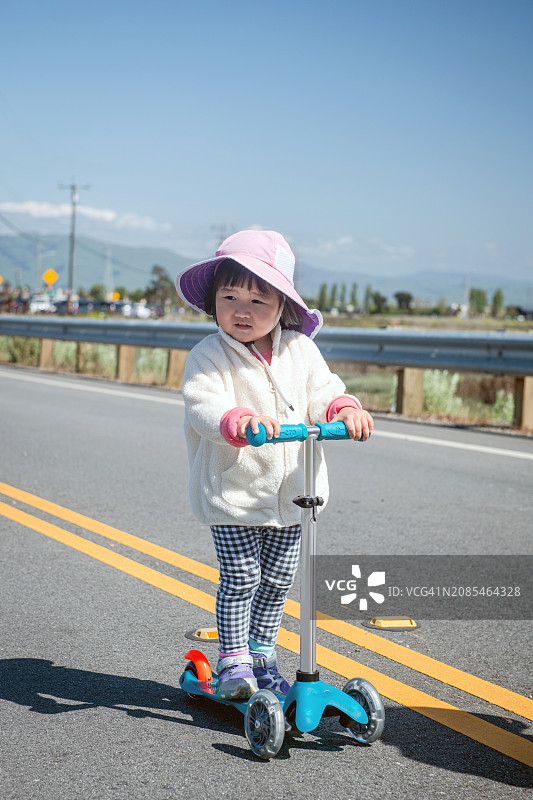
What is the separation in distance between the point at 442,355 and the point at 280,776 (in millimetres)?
7872

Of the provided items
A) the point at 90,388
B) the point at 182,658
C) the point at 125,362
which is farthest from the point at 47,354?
the point at 182,658

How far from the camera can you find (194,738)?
282cm

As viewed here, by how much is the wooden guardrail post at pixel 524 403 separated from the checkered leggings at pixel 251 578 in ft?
22.4

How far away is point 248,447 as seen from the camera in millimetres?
2912

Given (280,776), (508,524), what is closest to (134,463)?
(508,524)

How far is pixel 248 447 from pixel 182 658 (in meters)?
0.95

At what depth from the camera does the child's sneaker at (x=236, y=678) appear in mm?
2889

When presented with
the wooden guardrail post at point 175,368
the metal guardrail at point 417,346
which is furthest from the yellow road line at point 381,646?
the wooden guardrail post at point 175,368

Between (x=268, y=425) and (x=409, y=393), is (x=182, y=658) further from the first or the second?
(x=409, y=393)

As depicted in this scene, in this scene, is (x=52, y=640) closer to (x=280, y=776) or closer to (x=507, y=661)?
(x=280, y=776)

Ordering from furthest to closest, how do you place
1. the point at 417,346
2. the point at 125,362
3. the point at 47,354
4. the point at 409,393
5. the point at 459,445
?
the point at 47,354, the point at 125,362, the point at 409,393, the point at 417,346, the point at 459,445

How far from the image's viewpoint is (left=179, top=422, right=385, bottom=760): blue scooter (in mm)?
2611

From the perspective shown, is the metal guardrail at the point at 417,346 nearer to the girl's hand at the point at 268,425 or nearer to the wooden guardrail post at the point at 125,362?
the wooden guardrail post at the point at 125,362

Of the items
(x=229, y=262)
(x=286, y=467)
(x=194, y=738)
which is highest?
(x=229, y=262)
